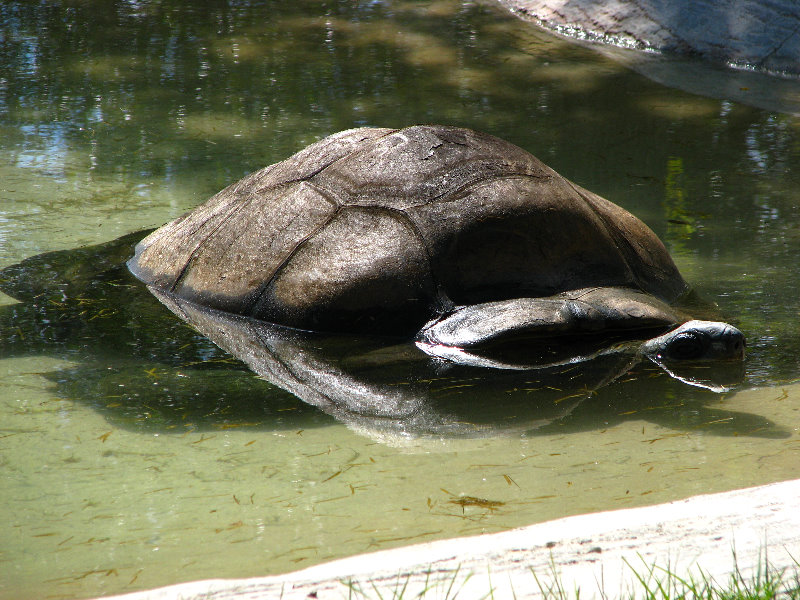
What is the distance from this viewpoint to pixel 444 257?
4.00 m

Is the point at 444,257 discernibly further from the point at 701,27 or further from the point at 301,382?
the point at 701,27

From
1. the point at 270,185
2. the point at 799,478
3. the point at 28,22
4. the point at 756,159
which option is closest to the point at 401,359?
the point at 270,185

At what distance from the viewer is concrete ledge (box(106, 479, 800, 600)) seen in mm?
2070

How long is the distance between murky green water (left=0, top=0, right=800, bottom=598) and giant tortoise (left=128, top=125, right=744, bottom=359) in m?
0.30

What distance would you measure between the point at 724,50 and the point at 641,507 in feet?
25.9

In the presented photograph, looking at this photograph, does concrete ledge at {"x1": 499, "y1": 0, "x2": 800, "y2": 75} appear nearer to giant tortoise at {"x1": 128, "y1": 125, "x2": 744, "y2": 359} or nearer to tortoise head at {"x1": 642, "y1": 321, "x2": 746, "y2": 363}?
giant tortoise at {"x1": 128, "y1": 125, "x2": 744, "y2": 359}

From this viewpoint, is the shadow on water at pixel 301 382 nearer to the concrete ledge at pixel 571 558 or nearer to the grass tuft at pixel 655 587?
the concrete ledge at pixel 571 558

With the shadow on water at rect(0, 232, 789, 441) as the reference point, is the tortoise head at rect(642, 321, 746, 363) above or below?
above

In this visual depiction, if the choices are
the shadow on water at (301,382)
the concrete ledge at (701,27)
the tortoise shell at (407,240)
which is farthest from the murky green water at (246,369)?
the concrete ledge at (701,27)

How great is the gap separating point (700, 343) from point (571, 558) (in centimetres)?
178

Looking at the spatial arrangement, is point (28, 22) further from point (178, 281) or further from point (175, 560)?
point (175, 560)

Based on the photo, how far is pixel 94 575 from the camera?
7.62 feet

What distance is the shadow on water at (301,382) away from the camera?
3301 millimetres

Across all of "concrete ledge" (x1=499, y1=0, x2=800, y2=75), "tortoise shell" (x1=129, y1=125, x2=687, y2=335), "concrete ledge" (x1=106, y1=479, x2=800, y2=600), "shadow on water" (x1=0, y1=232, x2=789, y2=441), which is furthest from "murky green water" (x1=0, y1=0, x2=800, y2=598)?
"concrete ledge" (x1=499, y1=0, x2=800, y2=75)
